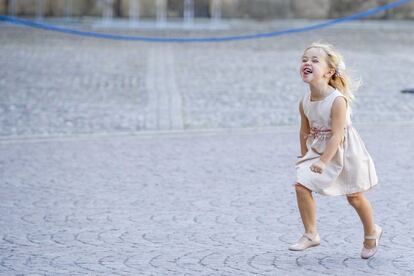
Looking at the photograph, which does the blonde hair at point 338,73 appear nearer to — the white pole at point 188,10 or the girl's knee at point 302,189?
the girl's knee at point 302,189

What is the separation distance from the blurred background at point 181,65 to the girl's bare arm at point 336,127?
6236 mm

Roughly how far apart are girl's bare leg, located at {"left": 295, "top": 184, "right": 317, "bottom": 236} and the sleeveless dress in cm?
4

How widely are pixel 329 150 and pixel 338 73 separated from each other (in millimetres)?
420

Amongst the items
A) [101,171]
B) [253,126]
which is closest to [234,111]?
[253,126]

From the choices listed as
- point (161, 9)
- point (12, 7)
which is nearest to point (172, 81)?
point (161, 9)

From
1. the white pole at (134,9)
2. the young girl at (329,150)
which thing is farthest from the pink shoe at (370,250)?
the white pole at (134,9)

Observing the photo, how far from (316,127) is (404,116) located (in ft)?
23.3

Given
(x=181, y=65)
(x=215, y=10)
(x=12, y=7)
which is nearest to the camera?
(x=181, y=65)

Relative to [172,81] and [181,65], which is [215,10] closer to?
[181,65]

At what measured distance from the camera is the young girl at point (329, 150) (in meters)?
5.82

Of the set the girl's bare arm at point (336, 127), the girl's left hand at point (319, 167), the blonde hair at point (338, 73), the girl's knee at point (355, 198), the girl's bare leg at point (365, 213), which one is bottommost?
the girl's bare leg at point (365, 213)

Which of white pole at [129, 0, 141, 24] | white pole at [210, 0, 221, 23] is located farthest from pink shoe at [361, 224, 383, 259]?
white pole at [210, 0, 221, 23]

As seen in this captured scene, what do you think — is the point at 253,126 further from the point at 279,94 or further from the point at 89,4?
the point at 89,4

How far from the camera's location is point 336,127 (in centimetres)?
581
